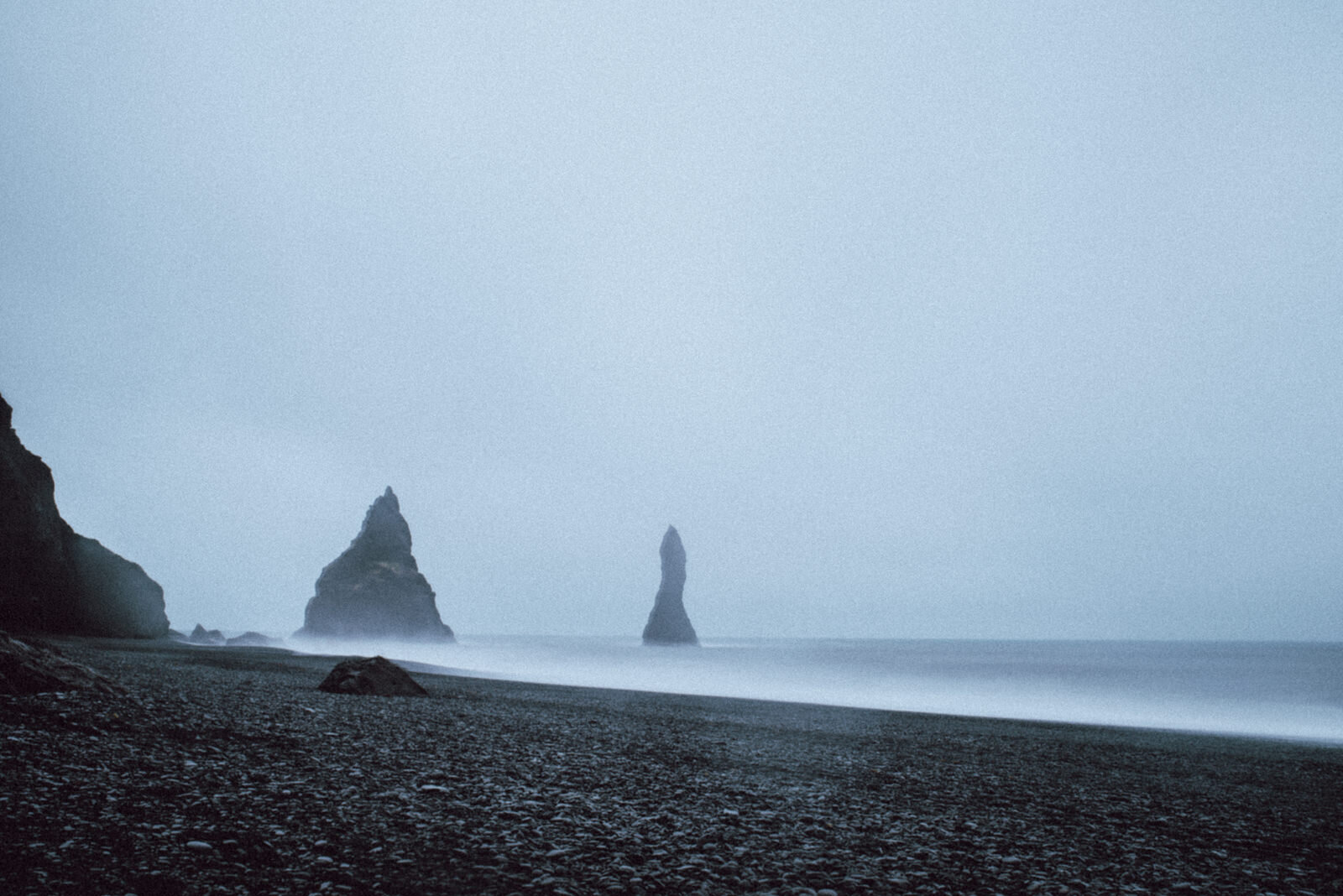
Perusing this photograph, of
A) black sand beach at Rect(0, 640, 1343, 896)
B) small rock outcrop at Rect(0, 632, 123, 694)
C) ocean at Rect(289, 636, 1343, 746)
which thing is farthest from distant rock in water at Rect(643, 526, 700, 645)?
small rock outcrop at Rect(0, 632, 123, 694)

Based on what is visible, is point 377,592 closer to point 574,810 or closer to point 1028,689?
point 1028,689

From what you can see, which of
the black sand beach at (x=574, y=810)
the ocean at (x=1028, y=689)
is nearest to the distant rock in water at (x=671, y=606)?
the ocean at (x=1028, y=689)

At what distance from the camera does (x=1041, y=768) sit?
50.9 ft

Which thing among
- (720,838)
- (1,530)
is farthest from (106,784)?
(1,530)

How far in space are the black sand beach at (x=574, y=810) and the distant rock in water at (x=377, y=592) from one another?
102172 mm

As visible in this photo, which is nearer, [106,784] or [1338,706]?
[106,784]

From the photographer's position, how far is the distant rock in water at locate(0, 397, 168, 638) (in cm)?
3906

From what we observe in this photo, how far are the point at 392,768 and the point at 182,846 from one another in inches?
171

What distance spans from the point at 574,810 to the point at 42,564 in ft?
166

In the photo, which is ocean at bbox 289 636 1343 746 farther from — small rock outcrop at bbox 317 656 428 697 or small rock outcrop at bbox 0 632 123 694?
small rock outcrop at bbox 0 632 123 694

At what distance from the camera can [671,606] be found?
151 m

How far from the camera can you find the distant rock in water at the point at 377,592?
110 metres

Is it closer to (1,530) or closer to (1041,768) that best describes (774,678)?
(1041,768)

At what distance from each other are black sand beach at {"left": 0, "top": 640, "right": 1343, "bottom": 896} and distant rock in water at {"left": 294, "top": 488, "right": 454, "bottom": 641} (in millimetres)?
102172
